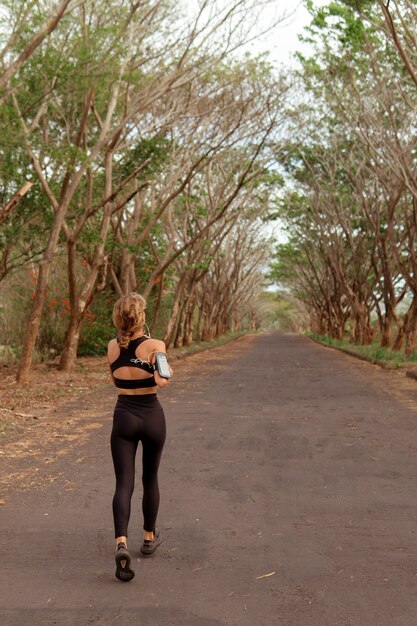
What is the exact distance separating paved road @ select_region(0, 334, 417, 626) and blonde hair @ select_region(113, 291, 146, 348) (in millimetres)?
1394

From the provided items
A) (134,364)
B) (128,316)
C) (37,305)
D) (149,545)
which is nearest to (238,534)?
(149,545)

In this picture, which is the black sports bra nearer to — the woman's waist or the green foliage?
the woman's waist

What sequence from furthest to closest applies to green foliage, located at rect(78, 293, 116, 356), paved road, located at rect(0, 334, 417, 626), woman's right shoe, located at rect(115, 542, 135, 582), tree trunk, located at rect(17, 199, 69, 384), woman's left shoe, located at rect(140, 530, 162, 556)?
green foliage, located at rect(78, 293, 116, 356) → tree trunk, located at rect(17, 199, 69, 384) → woman's left shoe, located at rect(140, 530, 162, 556) → woman's right shoe, located at rect(115, 542, 135, 582) → paved road, located at rect(0, 334, 417, 626)

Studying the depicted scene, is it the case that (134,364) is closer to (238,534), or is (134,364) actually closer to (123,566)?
(123,566)

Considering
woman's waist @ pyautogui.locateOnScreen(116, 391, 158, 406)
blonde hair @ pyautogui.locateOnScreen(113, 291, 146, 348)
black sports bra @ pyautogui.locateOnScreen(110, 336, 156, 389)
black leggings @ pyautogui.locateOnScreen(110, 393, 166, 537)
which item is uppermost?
blonde hair @ pyautogui.locateOnScreen(113, 291, 146, 348)

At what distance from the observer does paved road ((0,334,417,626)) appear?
3.79m

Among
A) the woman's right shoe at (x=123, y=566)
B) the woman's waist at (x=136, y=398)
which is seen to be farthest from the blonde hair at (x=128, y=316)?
the woman's right shoe at (x=123, y=566)

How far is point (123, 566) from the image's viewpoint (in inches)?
161

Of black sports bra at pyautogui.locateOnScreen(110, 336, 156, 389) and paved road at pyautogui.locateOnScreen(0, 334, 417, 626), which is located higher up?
black sports bra at pyautogui.locateOnScreen(110, 336, 156, 389)

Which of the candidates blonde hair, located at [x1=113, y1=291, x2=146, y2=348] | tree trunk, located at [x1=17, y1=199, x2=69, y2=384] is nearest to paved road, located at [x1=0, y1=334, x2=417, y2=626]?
blonde hair, located at [x1=113, y1=291, x2=146, y2=348]

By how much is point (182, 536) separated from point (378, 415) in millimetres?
6590

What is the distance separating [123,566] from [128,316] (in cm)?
147

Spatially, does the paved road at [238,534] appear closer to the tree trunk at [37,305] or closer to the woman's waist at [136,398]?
the woman's waist at [136,398]

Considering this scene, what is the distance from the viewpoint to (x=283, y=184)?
3219cm
